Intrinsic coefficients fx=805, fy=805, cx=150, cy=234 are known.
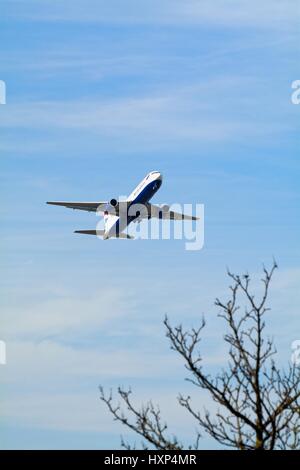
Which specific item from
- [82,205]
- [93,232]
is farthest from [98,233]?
[82,205]

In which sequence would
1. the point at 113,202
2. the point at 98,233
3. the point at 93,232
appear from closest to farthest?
the point at 113,202 → the point at 98,233 → the point at 93,232

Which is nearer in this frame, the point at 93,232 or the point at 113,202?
the point at 113,202

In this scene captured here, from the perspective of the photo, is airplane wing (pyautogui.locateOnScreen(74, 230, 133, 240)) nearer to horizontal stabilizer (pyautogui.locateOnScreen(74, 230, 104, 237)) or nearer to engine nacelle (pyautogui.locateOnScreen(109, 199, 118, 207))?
horizontal stabilizer (pyautogui.locateOnScreen(74, 230, 104, 237))

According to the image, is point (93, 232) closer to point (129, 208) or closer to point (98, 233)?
point (98, 233)

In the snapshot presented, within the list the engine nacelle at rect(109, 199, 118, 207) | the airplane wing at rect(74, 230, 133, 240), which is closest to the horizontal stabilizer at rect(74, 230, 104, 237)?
the airplane wing at rect(74, 230, 133, 240)

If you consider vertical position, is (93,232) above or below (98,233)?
above

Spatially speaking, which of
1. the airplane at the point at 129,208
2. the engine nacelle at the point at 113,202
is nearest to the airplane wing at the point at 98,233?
the airplane at the point at 129,208

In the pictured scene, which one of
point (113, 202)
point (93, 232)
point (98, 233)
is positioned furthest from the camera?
point (93, 232)

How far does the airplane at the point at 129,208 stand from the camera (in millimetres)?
73562

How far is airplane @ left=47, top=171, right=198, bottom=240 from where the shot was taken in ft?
241

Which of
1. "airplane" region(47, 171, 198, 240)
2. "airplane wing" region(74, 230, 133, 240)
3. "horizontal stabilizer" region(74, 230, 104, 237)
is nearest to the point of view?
"airplane" region(47, 171, 198, 240)

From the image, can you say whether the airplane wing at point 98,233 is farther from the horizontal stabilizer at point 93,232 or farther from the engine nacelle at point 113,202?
the engine nacelle at point 113,202

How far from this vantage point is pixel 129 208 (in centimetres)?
7506
